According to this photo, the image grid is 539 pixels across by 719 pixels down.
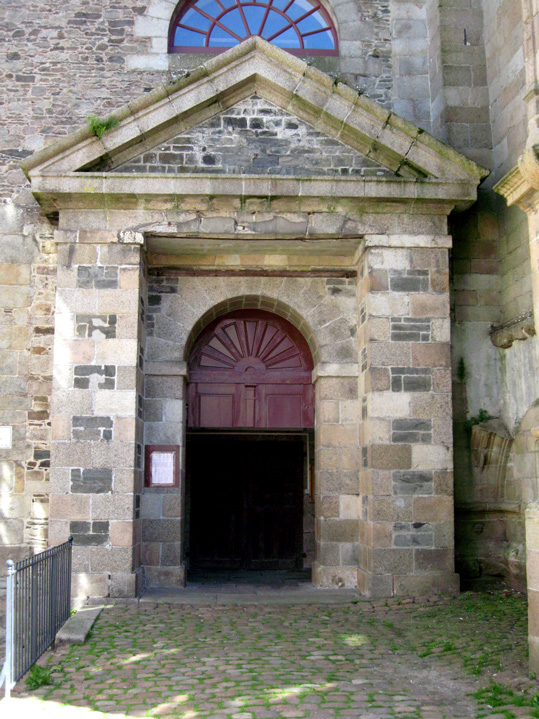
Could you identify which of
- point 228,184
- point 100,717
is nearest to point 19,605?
point 100,717

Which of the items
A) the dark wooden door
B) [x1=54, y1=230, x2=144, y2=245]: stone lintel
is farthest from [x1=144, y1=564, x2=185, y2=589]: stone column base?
[x1=54, y1=230, x2=144, y2=245]: stone lintel

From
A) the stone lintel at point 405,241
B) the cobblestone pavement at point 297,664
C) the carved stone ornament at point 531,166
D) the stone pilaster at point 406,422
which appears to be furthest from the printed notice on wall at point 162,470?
the carved stone ornament at point 531,166

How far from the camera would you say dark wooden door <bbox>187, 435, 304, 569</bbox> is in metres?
10.9

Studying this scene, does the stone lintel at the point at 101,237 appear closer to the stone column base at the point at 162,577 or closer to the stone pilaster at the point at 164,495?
the stone pilaster at the point at 164,495

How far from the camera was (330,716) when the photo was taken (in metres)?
4.33

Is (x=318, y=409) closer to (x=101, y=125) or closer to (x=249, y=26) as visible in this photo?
(x=101, y=125)

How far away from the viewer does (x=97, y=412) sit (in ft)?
25.0

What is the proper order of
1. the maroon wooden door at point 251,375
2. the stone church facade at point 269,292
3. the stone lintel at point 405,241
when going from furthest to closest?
the maroon wooden door at point 251,375, the stone lintel at point 405,241, the stone church facade at point 269,292

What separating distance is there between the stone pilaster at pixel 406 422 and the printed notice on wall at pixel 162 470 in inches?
82.9

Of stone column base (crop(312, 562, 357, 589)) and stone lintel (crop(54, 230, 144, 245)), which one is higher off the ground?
stone lintel (crop(54, 230, 144, 245))

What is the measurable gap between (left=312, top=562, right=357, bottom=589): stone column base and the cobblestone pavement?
801 mm

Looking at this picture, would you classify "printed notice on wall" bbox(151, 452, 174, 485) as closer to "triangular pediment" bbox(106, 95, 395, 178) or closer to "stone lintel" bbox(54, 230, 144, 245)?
"stone lintel" bbox(54, 230, 144, 245)

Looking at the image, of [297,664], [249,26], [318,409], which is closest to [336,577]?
[318,409]

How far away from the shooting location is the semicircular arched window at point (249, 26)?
9.89 metres
